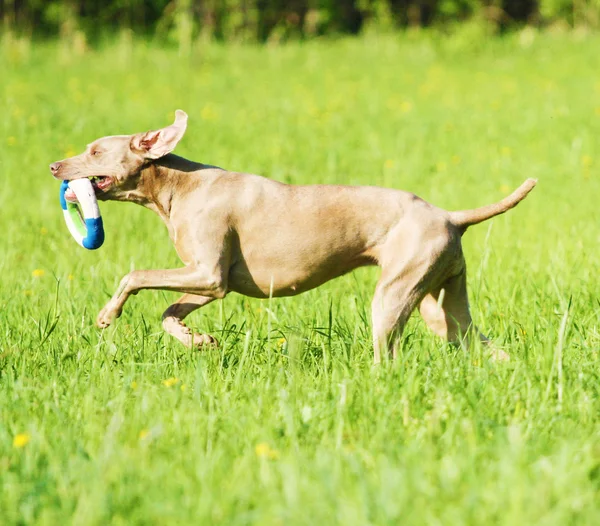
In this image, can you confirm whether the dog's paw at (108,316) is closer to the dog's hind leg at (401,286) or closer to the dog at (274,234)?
the dog at (274,234)

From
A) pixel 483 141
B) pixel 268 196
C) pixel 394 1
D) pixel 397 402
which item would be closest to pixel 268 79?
pixel 483 141

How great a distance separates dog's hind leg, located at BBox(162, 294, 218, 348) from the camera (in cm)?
413

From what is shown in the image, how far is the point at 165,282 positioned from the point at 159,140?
706mm

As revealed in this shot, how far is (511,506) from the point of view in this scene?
2.48 m

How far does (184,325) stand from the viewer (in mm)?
4320

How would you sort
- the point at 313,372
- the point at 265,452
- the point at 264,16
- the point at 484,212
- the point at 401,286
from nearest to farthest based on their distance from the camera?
the point at 265,452
the point at 313,372
the point at 401,286
the point at 484,212
the point at 264,16

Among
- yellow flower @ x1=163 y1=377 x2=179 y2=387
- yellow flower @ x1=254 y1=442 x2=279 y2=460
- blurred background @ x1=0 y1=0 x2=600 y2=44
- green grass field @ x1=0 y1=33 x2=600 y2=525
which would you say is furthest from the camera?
blurred background @ x1=0 y1=0 x2=600 y2=44

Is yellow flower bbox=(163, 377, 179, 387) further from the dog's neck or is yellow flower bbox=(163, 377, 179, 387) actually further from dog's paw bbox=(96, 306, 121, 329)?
the dog's neck

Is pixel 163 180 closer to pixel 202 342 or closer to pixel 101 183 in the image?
pixel 101 183

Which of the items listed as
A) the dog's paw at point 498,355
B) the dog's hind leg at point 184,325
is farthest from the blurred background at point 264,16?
the dog's paw at point 498,355

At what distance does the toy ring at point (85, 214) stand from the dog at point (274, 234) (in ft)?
0.32

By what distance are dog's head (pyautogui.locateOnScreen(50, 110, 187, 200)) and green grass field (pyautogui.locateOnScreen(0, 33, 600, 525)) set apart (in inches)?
26.6

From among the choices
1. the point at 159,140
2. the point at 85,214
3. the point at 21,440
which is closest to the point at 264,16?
the point at 159,140

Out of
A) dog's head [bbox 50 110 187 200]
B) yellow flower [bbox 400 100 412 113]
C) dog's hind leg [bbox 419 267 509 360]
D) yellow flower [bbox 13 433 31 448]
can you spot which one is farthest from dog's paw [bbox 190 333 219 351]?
yellow flower [bbox 400 100 412 113]
